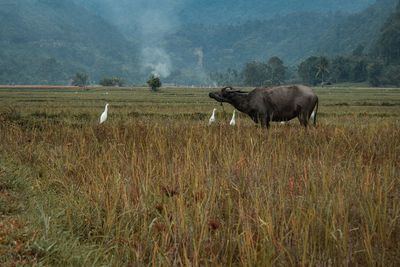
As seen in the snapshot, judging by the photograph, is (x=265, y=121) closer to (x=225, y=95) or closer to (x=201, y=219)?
(x=225, y=95)

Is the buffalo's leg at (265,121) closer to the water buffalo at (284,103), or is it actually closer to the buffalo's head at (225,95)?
the water buffalo at (284,103)

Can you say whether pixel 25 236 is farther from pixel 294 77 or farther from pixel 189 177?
pixel 294 77

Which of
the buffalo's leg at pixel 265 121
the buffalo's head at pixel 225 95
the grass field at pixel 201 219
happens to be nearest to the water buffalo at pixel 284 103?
the buffalo's leg at pixel 265 121

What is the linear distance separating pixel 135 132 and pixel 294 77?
147m

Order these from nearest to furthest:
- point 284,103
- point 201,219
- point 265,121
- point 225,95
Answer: point 201,219, point 284,103, point 265,121, point 225,95

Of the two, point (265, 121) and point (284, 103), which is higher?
point (284, 103)

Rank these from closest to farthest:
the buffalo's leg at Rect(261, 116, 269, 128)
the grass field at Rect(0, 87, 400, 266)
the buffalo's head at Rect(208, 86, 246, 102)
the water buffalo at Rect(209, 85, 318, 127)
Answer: the grass field at Rect(0, 87, 400, 266), the water buffalo at Rect(209, 85, 318, 127), the buffalo's leg at Rect(261, 116, 269, 128), the buffalo's head at Rect(208, 86, 246, 102)

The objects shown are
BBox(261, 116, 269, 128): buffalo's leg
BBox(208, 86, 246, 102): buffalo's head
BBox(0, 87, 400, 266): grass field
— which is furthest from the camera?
BBox(208, 86, 246, 102): buffalo's head

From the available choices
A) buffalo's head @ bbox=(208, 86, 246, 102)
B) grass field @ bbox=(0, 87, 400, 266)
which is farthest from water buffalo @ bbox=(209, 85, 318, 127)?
grass field @ bbox=(0, 87, 400, 266)

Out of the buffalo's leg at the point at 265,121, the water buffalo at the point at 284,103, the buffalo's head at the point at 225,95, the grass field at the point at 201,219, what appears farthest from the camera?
the buffalo's head at the point at 225,95

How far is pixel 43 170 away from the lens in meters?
6.50

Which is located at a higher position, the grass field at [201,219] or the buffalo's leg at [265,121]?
the grass field at [201,219]

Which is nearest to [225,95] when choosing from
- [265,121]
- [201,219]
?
[265,121]

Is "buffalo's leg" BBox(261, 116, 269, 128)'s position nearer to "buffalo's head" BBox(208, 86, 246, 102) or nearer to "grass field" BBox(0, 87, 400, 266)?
"buffalo's head" BBox(208, 86, 246, 102)
